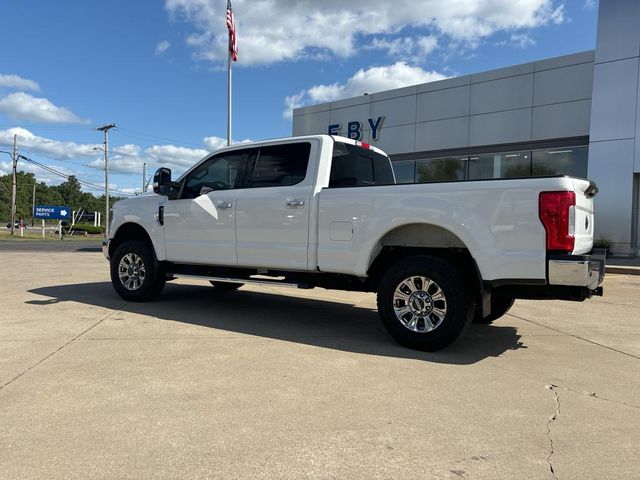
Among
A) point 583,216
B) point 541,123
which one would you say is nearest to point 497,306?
point 583,216

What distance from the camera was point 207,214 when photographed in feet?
21.6

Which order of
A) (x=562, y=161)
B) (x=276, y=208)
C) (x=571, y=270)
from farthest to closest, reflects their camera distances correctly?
(x=562, y=161) < (x=276, y=208) < (x=571, y=270)

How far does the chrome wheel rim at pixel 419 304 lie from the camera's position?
4.85 metres

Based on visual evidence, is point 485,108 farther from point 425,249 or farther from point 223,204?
point 425,249

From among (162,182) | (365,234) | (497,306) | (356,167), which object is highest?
(356,167)

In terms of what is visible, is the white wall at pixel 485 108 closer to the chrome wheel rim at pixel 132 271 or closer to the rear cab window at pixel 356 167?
the rear cab window at pixel 356 167

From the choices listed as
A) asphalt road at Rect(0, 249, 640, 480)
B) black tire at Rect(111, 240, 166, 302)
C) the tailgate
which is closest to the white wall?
asphalt road at Rect(0, 249, 640, 480)

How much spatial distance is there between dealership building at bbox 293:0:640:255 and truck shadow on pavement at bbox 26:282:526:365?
10800 mm

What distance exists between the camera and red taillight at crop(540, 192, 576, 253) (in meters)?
4.21

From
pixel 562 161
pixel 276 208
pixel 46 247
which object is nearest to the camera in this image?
pixel 276 208

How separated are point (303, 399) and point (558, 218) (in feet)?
8.60

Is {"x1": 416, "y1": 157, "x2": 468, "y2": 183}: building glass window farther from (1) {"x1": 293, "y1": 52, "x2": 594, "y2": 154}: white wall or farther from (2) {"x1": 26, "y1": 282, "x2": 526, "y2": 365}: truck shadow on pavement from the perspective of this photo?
(2) {"x1": 26, "y1": 282, "x2": 526, "y2": 365}: truck shadow on pavement

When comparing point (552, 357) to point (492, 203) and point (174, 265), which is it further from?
point (174, 265)

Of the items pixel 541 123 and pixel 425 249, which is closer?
pixel 425 249
